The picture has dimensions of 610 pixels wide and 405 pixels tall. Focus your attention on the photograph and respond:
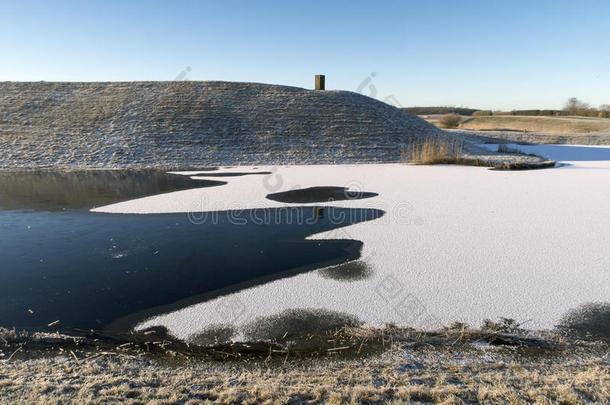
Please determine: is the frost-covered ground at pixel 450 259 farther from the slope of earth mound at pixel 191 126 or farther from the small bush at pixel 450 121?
the small bush at pixel 450 121

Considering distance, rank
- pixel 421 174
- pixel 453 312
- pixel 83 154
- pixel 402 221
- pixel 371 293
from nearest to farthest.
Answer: pixel 453 312 < pixel 371 293 < pixel 402 221 < pixel 421 174 < pixel 83 154

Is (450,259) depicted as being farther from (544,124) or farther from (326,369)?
(544,124)

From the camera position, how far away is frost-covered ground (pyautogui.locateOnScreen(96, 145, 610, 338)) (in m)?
4.25

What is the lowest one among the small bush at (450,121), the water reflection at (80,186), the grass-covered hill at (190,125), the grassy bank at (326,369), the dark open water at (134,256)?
the grassy bank at (326,369)

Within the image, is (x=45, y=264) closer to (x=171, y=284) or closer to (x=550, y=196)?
(x=171, y=284)

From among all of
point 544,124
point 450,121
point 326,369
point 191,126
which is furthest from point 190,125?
point 544,124

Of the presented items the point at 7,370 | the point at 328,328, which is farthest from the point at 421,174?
the point at 7,370

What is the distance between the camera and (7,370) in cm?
311

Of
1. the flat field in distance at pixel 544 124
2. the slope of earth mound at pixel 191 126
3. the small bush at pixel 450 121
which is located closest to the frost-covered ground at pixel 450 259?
the slope of earth mound at pixel 191 126

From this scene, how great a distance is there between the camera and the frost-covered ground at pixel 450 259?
4.25m

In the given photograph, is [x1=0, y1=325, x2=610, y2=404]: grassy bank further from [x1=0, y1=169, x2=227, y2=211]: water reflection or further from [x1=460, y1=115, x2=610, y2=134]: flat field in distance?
[x1=460, y1=115, x2=610, y2=134]: flat field in distance

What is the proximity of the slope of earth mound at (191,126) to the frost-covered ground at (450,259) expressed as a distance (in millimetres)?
10536

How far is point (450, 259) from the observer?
18.8 feet

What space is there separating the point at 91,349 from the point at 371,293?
3.29 m
